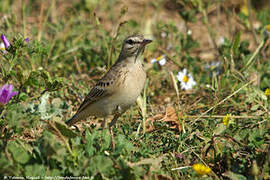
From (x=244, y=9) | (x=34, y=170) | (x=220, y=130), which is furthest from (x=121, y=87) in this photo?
(x=244, y=9)

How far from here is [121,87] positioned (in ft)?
14.3

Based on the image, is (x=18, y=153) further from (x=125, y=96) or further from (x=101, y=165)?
(x=125, y=96)

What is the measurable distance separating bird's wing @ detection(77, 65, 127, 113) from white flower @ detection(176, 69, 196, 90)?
1.61m

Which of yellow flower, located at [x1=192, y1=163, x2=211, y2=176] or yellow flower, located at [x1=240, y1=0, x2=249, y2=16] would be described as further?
yellow flower, located at [x1=240, y1=0, x2=249, y2=16]

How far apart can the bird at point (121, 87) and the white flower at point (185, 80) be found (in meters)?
1.48

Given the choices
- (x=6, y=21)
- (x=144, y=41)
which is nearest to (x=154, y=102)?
(x=144, y=41)

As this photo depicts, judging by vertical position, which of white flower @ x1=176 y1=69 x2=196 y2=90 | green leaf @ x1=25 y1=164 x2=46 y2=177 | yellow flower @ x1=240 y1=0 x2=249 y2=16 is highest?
yellow flower @ x1=240 y1=0 x2=249 y2=16

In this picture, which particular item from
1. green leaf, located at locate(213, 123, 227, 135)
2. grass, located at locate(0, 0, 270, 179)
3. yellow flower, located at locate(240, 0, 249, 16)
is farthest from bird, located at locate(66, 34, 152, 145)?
yellow flower, located at locate(240, 0, 249, 16)

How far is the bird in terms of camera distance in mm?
4363

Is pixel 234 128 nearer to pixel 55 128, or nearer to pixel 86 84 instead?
pixel 55 128

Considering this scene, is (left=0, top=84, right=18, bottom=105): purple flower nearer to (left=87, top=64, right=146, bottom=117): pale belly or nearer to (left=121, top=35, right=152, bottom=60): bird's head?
(left=87, top=64, right=146, bottom=117): pale belly

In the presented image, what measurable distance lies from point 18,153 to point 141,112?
193 cm

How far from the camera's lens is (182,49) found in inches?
269

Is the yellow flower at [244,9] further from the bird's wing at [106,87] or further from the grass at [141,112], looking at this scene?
the bird's wing at [106,87]
